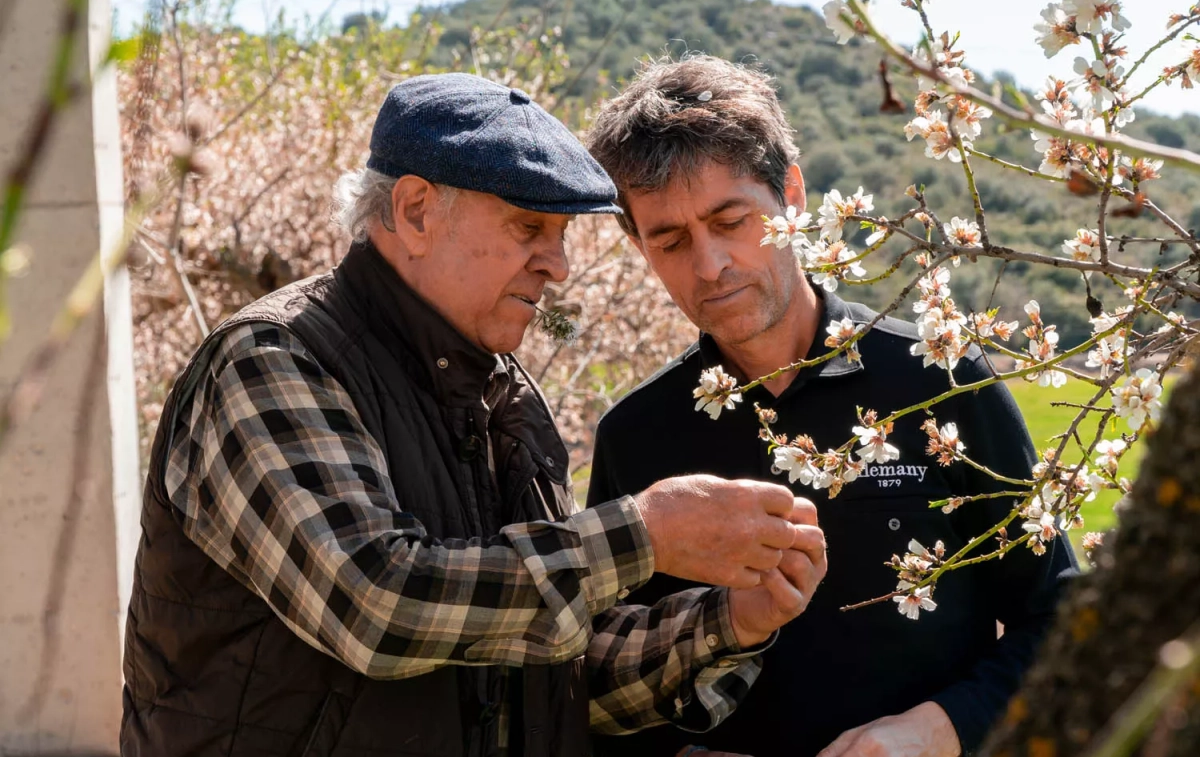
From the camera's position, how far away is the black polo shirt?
8.25 feet

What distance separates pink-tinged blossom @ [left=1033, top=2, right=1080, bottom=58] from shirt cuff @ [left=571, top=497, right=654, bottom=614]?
3.00 ft

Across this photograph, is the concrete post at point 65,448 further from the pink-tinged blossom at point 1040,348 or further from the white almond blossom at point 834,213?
the pink-tinged blossom at point 1040,348

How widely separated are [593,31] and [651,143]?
16391 mm

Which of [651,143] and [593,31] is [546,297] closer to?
[651,143]

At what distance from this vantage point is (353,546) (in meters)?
1.89

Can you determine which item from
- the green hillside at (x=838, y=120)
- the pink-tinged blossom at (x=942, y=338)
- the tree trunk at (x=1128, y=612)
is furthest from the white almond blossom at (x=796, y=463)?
the green hillside at (x=838, y=120)

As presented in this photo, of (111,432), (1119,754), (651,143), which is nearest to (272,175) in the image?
(111,432)

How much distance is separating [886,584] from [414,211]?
120 centimetres

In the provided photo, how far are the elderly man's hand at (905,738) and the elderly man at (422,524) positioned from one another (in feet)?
0.74

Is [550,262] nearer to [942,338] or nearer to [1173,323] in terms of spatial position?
[942,338]

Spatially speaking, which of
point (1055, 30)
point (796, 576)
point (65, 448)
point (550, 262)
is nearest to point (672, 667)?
point (796, 576)

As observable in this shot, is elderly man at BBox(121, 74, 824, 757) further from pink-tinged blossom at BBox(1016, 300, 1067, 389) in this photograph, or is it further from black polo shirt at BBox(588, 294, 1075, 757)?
pink-tinged blossom at BBox(1016, 300, 1067, 389)

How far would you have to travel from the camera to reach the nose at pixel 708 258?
2.70 metres

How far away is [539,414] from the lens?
248 centimetres
